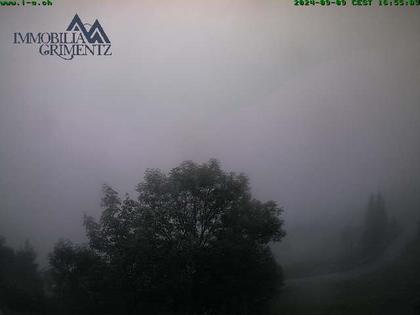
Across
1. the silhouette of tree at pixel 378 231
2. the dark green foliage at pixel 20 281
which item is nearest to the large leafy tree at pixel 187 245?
the dark green foliage at pixel 20 281

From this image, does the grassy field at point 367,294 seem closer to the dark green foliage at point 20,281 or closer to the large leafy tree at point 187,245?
the large leafy tree at point 187,245

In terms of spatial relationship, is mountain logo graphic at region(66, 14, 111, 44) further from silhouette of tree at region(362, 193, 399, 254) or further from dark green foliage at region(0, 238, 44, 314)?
silhouette of tree at region(362, 193, 399, 254)

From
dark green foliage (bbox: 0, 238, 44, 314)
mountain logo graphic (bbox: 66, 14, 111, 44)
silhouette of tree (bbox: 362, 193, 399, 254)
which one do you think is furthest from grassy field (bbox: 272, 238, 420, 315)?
mountain logo graphic (bbox: 66, 14, 111, 44)

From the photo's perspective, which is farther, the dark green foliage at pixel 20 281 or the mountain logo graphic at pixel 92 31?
the mountain logo graphic at pixel 92 31

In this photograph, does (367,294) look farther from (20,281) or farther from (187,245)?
(20,281)

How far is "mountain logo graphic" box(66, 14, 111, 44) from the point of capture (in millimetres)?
3768

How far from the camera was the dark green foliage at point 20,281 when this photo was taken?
3566mm

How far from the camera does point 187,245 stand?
Answer: 354cm

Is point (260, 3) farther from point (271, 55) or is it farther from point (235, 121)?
point (235, 121)

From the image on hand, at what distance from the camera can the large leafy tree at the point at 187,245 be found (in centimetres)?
351

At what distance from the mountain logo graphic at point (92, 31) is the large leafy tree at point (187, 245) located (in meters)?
1.19

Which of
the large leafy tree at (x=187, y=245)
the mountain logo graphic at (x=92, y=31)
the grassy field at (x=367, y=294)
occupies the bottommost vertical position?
the grassy field at (x=367, y=294)

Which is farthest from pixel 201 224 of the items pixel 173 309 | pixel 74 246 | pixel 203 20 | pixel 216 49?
pixel 203 20

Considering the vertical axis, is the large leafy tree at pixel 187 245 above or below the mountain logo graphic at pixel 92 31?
below
